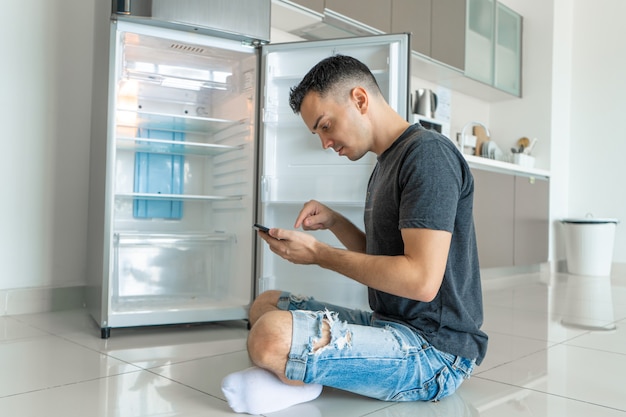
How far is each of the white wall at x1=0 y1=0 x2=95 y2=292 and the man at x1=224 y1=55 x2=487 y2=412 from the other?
5.31 feet

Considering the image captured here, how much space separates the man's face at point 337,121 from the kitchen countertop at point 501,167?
8.36 ft

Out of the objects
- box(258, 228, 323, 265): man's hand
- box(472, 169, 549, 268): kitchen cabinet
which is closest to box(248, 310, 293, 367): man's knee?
box(258, 228, 323, 265): man's hand

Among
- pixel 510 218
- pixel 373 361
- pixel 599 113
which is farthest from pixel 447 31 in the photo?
pixel 373 361

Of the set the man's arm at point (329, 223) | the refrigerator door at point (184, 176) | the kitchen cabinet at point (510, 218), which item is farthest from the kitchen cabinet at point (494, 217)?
the man's arm at point (329, 223)

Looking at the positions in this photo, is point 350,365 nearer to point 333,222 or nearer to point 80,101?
point 333,222

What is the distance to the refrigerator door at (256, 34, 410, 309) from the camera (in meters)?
2.31

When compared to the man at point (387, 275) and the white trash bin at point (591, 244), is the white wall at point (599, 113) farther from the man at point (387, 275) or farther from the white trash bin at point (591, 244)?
the man at point (387, 275)

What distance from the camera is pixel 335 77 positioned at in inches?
53.8

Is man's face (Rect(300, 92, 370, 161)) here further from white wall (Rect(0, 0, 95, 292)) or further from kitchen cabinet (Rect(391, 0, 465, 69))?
kitchen cabinet (Rect(391, 0, 465, 69))

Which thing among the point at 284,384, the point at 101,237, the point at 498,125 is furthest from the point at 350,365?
the point at 498,125

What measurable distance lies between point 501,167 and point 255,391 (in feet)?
11.5

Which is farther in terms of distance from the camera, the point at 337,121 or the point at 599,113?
the point at 599,113

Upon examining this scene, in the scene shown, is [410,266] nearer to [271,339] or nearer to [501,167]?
[271,339]

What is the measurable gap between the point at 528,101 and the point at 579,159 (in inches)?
29.2
